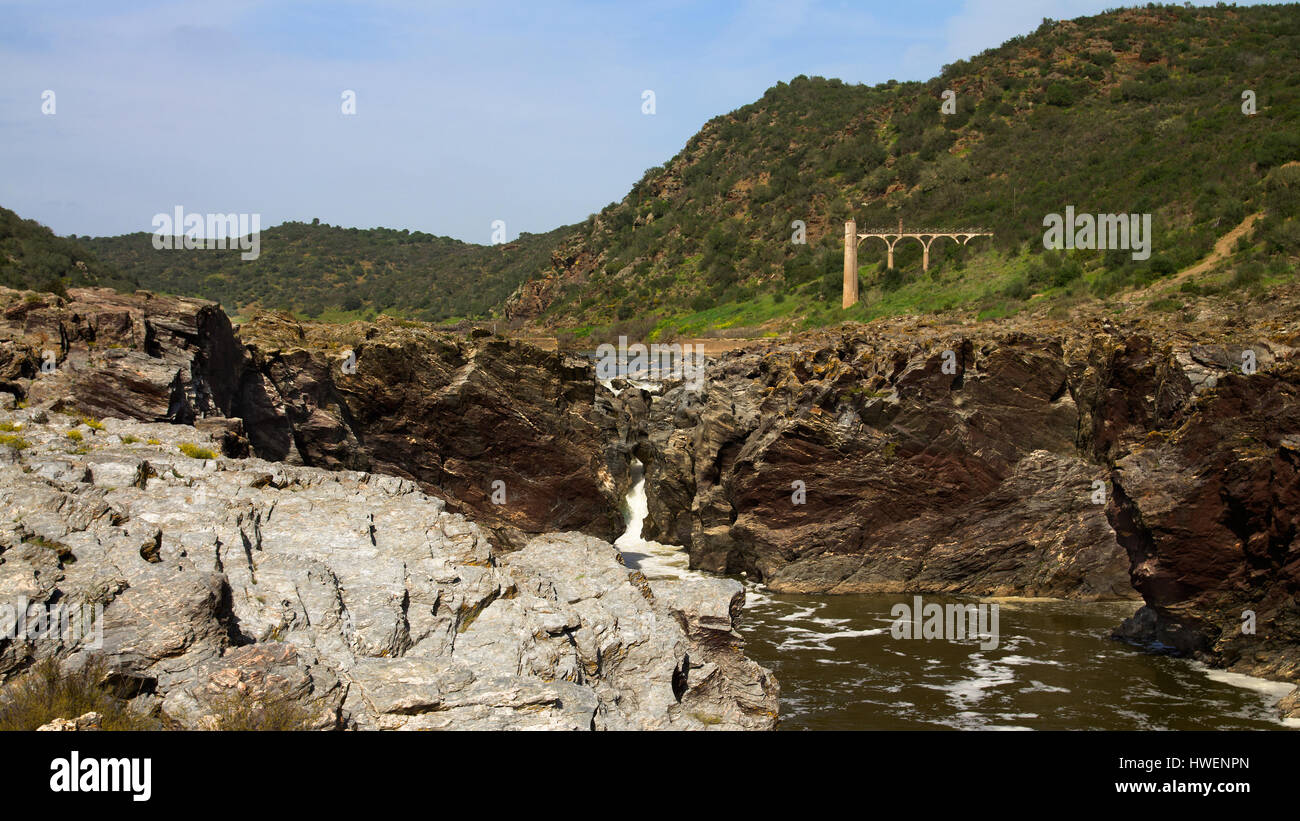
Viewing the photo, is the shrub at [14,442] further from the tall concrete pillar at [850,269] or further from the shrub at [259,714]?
the tall concrete pillar at [850,269]

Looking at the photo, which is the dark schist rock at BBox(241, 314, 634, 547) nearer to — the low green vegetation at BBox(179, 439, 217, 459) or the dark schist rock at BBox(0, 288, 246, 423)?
the dark schist rock at BBox(0, 288, 246, 423)

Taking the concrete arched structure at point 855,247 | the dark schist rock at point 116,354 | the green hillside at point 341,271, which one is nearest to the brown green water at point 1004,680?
the dark schist rock at point 116,354

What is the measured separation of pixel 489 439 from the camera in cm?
2770

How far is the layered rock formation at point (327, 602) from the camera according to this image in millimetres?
8320

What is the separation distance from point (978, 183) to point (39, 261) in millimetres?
67647

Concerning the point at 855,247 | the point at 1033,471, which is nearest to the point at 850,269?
the point at 855,247

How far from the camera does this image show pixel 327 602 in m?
10.5

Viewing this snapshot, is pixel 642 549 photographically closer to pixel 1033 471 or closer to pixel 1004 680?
pixel 1033 471

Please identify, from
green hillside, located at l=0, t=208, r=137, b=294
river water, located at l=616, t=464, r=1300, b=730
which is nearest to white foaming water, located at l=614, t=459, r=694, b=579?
river water, located at l=616, t=464, r=1300, b=730

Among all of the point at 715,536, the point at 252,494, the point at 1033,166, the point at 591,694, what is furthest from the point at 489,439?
the point at 1033,166

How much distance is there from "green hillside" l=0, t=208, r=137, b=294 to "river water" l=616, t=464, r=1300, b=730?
95.8ft

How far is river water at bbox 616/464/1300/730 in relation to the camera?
53.1 ft
